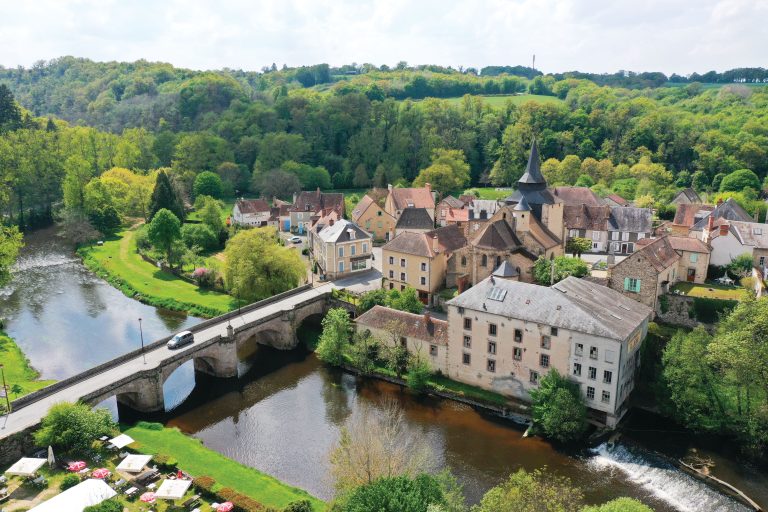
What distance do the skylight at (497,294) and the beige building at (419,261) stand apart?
1425 centimetres

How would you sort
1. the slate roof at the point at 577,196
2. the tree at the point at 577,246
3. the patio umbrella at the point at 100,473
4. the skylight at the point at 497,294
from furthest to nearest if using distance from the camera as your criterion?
the slate roof at the point at 577,196 → the tree at the point at 577,246 → the skylight at the point at 497,294 → the patio umbrella at the point at 100,473

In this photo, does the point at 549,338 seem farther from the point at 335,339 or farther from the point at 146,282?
the point at 146,282

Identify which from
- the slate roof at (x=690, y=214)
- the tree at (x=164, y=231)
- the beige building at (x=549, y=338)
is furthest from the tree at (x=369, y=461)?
the slate roof at (x=690, y=214)

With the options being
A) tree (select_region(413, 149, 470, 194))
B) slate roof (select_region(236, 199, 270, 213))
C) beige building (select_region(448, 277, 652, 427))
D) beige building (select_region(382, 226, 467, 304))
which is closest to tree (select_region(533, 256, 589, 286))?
beige building (select_region(448, 277, 652, 427))

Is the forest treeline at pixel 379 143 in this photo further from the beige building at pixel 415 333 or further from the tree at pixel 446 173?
the beige building at pixel 415 333

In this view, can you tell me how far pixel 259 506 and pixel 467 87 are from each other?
175m

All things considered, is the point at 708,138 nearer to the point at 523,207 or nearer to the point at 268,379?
the point at 523,207

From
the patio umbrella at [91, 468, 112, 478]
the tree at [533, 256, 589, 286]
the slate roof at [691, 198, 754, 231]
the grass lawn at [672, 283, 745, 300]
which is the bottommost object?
the patio umbrella at [91, 468, 112, 478]

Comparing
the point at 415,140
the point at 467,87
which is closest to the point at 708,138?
the point at 415,140

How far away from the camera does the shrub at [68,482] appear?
34.5 m

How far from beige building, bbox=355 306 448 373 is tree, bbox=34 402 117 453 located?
22.8m

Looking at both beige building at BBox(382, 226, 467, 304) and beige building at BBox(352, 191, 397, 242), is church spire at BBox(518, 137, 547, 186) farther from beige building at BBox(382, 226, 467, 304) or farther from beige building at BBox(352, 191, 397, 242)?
beige building at BBox(352, 191, 397, 242)

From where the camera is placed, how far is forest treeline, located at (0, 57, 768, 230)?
362 feet

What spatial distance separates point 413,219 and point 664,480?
50875 millimetres
